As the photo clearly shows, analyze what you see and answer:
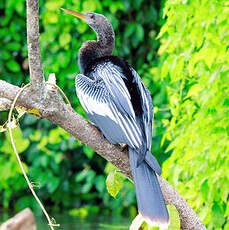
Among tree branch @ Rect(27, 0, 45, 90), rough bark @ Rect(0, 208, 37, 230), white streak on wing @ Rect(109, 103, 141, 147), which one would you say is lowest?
rough bark @ Rect(0, 208, 37, 230)

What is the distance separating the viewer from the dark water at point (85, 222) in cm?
367

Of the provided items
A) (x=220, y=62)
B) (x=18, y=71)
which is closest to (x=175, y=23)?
(x=220, y=62)

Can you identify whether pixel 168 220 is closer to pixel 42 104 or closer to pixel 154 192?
pixel 154 192

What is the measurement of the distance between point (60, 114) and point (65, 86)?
9.26 feet

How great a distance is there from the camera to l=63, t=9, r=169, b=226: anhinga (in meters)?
1.31

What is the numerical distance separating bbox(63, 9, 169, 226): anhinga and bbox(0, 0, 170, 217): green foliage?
232 cm

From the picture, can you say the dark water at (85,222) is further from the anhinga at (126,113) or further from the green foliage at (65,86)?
the anhinga at (126,113)

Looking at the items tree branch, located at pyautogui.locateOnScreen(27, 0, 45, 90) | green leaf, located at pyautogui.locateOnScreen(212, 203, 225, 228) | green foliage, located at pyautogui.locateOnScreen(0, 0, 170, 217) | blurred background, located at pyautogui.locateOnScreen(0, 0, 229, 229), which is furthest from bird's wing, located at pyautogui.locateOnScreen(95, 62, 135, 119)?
green foliage, located at pyautogui.locateOnScreen(0, 0, 170, 217)

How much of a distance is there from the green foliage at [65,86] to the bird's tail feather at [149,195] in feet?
8.75

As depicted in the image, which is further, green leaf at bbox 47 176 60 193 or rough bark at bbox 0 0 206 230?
green leaf at bbox 47 176 60 193

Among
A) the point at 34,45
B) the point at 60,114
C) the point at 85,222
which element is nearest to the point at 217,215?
the point at 60,114

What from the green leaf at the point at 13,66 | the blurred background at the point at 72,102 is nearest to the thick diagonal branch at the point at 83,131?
the blurred background at the point at 72,102

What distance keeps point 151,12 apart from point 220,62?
263 cm

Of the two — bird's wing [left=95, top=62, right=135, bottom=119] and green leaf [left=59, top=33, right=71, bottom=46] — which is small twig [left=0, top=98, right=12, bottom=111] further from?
green leaf [left=59, top=33, right=71, bottom=46]
